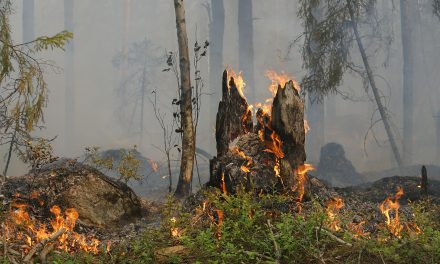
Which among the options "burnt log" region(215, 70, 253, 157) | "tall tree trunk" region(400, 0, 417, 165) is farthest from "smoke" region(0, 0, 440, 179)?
"burnt log" region(215, 70, 253, 157)

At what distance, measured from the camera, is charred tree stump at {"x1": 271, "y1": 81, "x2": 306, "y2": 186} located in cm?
702

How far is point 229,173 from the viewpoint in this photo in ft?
23.7

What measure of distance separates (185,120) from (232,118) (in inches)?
98.3

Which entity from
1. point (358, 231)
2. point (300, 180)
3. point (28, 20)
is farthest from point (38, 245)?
point (28, 20)

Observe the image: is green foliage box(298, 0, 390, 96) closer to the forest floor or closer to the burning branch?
the forest floor

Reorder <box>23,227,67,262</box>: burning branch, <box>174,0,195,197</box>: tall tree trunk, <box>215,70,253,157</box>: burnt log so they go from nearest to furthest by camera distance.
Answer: <box>23,227,67,262</box>: burning branch, <box>215,70,253,157</box>: burnt log, <box>174,0,195,197</box>: tall tree trunk

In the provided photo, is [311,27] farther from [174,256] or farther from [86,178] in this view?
[174,256]

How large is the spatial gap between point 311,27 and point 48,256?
1555 cm

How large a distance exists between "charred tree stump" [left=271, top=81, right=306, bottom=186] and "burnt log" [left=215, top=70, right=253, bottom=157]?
3.89ft

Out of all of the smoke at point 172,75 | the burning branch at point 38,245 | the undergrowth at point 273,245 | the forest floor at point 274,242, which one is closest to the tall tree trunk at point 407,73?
the smoke at point 172,75

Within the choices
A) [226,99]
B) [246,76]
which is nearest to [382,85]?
[246,76]

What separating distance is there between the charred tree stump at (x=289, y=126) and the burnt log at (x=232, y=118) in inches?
46.7

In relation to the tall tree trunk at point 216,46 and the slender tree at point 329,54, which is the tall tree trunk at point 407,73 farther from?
the tall tree trunk at point 216,46

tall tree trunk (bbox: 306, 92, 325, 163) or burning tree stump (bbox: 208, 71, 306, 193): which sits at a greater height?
tall tree trunk (bbox: 306, 92, 325, 163)
